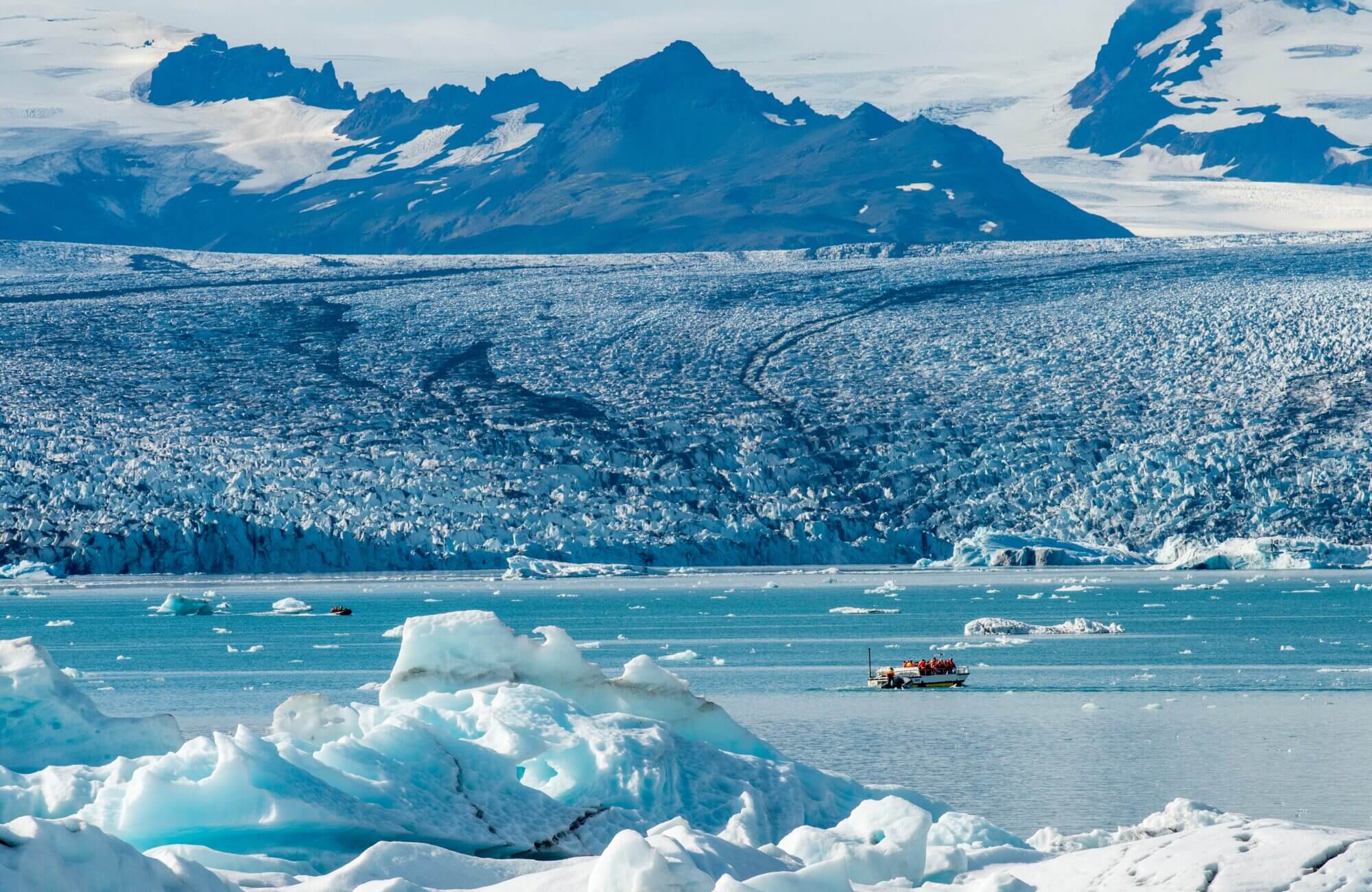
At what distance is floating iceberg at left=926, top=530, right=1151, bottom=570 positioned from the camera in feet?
115

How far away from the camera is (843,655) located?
78.0ft

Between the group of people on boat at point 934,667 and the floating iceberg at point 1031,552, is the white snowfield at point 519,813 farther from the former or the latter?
the floating iceberg at point 1031,552

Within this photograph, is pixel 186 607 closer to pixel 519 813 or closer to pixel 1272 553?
pixel 1272 553

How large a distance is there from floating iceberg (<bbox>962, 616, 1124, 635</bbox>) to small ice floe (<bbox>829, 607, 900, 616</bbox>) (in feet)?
14.1

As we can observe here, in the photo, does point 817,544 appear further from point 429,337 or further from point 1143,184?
point 1143,184

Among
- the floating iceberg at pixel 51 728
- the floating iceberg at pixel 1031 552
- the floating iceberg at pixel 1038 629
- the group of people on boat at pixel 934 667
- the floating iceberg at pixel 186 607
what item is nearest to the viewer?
the floating iceberg at pixel 51 728

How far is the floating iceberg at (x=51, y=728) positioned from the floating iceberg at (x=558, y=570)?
25.2 metres

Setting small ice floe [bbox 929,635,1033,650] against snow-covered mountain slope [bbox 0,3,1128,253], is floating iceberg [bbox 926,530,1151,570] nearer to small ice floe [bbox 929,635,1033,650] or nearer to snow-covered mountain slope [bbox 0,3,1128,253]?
small ice floe [bbox 929,635,1033,650]

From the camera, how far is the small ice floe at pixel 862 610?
31.4 m

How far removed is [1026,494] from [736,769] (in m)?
28.1

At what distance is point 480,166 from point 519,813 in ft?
489

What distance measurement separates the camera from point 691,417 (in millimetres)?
40344

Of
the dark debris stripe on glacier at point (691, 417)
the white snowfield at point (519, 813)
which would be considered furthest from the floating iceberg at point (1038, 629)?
the white snowfield at point (519, 813)

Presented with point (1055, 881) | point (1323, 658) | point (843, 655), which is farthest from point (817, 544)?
point (1055, 881)
